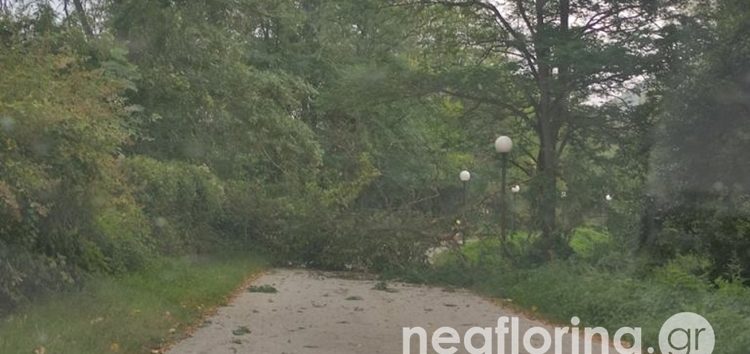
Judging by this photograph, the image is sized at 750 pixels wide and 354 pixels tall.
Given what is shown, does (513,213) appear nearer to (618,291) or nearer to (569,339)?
(618,291)

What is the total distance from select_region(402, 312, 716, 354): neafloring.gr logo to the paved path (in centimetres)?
14

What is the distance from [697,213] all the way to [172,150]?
12999mm

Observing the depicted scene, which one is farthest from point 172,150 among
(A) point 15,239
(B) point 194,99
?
(A) point 15,239

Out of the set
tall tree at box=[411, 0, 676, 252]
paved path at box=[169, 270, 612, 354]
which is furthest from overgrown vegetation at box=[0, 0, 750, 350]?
paved path at box=[169, 270, 612, 354]

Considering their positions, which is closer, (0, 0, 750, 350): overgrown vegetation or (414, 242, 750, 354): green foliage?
(414, 242, 750, 354): green foliage

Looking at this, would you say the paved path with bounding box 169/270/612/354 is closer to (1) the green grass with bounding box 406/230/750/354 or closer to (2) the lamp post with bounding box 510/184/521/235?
(1) the green grass with bounding box 406/230/750/354

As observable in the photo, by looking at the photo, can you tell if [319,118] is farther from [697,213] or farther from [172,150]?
[697,213]

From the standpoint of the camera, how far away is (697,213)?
17344 millimetres

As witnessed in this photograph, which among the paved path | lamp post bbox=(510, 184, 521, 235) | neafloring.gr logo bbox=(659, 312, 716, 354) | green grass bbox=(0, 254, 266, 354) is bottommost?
the paved path

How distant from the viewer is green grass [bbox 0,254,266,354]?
9180 millimetres

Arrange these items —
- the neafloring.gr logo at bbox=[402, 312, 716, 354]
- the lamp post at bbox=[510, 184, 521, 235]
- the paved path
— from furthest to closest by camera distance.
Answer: the lamp post at bbox=[510, 184, 521, 235]
the paved path
the neafloring.gr logo at bbox=[402, 312, 716, 354]

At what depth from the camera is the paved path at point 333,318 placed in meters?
10.8

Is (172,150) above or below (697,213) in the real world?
above

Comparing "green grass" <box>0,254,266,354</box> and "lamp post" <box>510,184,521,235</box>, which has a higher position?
"lamp post" <box>510,184,521,235</box>
